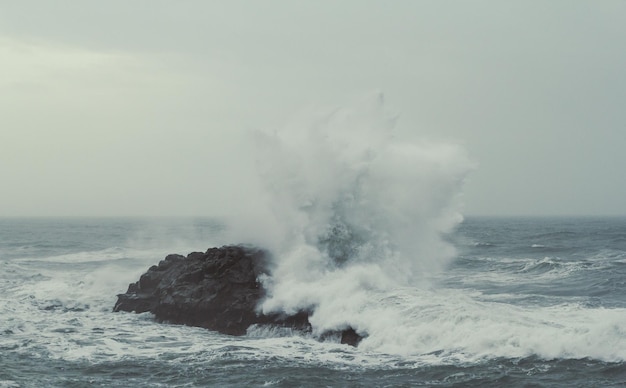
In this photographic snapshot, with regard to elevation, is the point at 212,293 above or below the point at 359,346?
above

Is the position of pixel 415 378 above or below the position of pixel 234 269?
below

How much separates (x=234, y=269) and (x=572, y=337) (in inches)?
435

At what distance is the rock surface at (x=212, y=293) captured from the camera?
19516 mm

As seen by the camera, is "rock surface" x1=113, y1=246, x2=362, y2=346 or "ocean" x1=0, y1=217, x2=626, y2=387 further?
"rock surface" x1=113, y1=246, x2=362, y2=346

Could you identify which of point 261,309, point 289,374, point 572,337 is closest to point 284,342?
point 261,309

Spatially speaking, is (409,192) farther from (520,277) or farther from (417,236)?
(520,277)

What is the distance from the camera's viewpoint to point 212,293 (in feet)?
68.0

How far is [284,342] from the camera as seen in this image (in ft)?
57.6

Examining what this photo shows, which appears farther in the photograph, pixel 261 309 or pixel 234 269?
pixel 234 269

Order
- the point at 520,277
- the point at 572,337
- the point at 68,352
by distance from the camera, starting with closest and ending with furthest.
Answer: the point at 572,337, the point at 68,352, the point at 520,277

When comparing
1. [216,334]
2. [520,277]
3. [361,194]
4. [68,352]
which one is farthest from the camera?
[520,277]

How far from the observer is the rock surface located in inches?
768

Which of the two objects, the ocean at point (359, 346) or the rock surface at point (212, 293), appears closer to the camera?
the ocean at point (359, 346)

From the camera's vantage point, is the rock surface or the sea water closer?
the sea water
